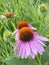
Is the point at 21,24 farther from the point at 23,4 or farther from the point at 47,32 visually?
the point at 23,4

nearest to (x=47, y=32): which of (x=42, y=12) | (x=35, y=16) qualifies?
(x=42, y=12)

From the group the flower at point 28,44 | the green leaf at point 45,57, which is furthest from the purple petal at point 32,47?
the green leaf at point 45,57

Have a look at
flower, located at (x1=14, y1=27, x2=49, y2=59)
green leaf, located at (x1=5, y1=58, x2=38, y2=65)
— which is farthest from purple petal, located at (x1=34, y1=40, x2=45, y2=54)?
green leaf, located at (x1=5, y1=58, x2=38, y2=65)

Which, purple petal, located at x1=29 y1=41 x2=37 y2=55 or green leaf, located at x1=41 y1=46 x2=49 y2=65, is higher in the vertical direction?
purple petal, located at x1=29 y1=41 x2=37 y2=55

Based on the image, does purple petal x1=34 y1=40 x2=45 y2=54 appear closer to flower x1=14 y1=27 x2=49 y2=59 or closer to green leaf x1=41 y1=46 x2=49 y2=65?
flower x1=14 y1=27 x2=49 y2=59

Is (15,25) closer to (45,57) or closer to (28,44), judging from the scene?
(45,57)

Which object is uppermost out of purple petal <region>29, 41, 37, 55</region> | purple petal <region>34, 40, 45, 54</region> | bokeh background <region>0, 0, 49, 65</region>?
purple petal <region>34, 40, 45, 54</region>

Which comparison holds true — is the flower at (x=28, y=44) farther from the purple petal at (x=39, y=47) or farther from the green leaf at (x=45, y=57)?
the green leaf at (x=45, y=57)

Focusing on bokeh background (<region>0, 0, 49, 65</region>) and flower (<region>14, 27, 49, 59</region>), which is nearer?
flower (<region>14, 27, 49, 59</region>)
